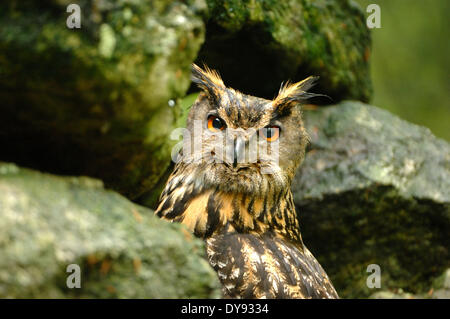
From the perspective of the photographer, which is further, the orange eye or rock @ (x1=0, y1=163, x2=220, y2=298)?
the orange eye

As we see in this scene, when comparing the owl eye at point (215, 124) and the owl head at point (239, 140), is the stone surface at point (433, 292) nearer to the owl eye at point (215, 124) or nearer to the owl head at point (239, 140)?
the owl head at point (239, 140)

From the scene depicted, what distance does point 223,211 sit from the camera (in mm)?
2643

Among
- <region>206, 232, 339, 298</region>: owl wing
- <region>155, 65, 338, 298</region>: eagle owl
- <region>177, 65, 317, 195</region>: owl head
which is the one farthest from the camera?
<region>177, 65, 317, 195</region>: owl head

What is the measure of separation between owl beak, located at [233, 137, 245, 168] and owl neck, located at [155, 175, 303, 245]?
254mm

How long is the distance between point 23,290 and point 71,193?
1.15ft

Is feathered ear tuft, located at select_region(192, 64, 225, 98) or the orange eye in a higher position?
feathered ear tuft, located at select_region(192, 64, 225, 98)

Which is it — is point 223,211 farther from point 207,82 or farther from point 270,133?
point 207,82

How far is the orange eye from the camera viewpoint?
9.14 ft

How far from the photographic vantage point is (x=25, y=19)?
1373 millimetres

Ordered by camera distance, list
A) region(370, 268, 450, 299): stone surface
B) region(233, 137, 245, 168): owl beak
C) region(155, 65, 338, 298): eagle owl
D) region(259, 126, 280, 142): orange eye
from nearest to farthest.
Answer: region(155, 65, 338, 298): eagle owl, region(233, 137, 245, 168): owl beak, region(259, 126, 280, 142): orange eye, region(370, 268, 450, 299): stone surface

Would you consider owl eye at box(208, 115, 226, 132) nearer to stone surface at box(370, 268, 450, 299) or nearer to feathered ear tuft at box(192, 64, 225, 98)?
feathered ear tuft at box(192, 64, 225, 98)

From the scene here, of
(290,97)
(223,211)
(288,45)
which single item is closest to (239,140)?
(223,211)

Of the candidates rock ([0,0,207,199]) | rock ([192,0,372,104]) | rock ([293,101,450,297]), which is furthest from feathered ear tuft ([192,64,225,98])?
rock ([293,101,450,297])

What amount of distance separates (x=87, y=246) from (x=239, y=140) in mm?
1286
